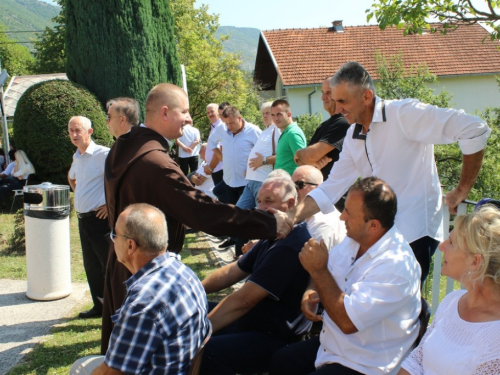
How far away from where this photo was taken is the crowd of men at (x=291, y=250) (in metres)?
2.46

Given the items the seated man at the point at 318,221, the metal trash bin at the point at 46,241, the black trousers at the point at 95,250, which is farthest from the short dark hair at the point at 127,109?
the seated man at the point at 318,221

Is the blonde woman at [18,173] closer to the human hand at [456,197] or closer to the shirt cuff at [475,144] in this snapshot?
the human hand at [456,197]

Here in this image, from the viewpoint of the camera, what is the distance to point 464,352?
213 cm

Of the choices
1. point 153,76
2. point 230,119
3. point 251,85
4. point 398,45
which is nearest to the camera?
point 230,119

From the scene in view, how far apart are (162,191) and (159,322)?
0.99m

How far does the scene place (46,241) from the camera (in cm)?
608

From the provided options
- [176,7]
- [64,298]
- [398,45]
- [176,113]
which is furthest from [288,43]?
[176,113]

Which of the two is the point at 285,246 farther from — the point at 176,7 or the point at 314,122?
the point at 176,7

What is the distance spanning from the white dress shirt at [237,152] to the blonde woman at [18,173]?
676cm

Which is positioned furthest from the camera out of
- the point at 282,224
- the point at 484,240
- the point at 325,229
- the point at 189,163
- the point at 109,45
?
the point at 109,45

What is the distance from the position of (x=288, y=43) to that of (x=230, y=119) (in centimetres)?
2303

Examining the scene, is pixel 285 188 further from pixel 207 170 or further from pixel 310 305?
pixel 207 170

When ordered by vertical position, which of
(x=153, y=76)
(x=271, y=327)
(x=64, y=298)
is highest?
(x=153, y=76)

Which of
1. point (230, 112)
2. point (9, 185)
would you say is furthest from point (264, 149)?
point (9, 185)
